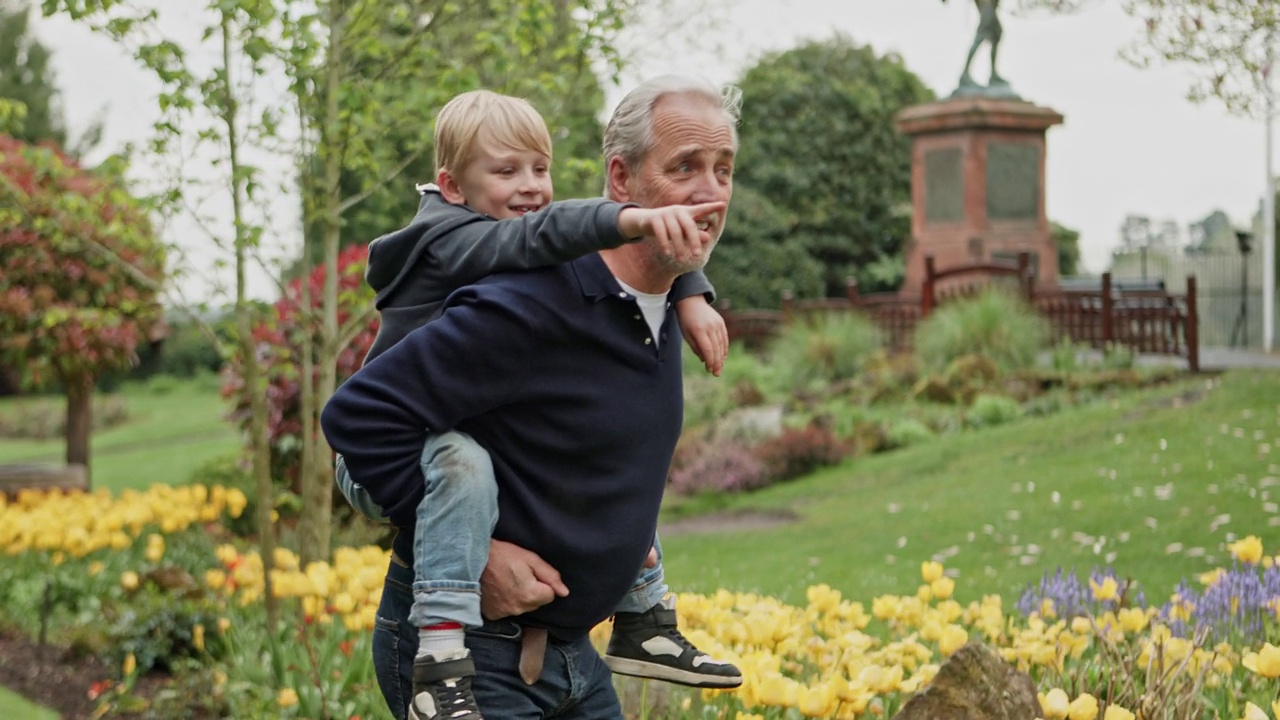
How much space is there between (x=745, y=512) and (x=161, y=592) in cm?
695

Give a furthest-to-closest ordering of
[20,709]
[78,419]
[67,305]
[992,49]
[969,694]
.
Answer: [992,49] < [78,419] < [67,305] < [20,709] < [969,694]

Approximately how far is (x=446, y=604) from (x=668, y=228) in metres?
0.74

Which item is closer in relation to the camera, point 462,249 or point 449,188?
point 462,249

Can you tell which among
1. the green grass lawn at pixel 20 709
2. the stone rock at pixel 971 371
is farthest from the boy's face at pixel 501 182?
the stone rock at pixel 971 371

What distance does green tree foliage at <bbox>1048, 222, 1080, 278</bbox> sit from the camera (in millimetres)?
34531

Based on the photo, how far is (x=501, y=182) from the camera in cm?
272

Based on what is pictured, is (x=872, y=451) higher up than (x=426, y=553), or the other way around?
(x=426, y=553)

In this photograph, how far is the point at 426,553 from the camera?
2424 millimetres

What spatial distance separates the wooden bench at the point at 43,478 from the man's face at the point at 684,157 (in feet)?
32.4

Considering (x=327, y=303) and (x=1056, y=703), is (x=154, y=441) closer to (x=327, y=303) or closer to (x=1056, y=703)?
(x=327, y=303)

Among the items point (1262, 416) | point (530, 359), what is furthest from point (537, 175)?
point (1262, 416)

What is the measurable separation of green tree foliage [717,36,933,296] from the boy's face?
3162 centimetres

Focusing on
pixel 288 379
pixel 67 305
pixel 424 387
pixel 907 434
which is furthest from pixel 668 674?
pixel 907 434

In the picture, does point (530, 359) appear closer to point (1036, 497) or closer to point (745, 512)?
point (1036, 497)
